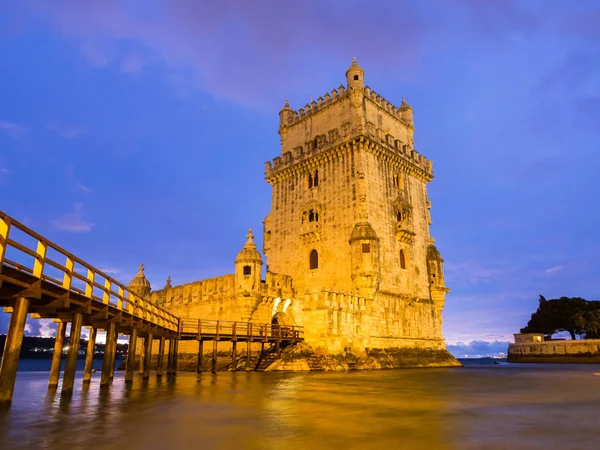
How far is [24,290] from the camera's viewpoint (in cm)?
1076

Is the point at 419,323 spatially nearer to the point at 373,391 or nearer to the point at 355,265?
the point at 355,265

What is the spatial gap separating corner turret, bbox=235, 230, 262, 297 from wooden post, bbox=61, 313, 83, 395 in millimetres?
16864

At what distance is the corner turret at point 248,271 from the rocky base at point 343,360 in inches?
197

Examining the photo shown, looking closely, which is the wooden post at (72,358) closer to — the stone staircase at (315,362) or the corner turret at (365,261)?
the stone staircase at (315,362)

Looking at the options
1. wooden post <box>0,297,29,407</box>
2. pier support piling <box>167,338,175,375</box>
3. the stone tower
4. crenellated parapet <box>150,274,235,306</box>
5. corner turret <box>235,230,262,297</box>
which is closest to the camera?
wooden post <box>0,297,29,407</box>

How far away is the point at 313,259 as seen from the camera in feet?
120

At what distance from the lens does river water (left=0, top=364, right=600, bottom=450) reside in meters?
6.69

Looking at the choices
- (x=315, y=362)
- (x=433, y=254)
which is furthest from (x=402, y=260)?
(x=315, y=362)

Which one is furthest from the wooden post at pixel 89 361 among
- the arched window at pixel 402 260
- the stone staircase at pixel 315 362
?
the arched window at pixel 402 260

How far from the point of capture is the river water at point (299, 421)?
21.9 feet

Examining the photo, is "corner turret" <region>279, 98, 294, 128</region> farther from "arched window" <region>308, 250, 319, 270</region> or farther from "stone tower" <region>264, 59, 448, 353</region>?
"arched window" <region>308, 250, 319, 270</region>

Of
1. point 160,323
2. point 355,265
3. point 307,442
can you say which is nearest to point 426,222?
point 355,265

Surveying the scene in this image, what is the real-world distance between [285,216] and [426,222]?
13487 mm

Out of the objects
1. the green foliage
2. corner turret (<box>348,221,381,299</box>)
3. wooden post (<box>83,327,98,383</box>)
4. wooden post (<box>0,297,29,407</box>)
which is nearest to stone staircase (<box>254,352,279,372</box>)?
corner turret (<box>348,221,381,299</box>)
